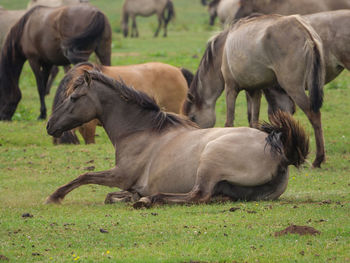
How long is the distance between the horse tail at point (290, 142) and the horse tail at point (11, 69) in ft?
30.8

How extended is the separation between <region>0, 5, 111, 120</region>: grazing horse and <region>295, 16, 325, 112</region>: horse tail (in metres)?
6.50

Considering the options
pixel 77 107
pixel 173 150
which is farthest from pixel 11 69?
pixel 173 150

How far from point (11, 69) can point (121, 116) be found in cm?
804

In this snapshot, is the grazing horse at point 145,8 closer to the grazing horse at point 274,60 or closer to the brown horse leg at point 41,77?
the brown horse leg at point 41,77

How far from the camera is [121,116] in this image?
7.95m

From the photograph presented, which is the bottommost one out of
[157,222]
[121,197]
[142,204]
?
[121,197]

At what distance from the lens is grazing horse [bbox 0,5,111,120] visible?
1458 cm

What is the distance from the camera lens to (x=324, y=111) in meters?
15.2

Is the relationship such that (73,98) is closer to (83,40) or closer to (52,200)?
(52,200)

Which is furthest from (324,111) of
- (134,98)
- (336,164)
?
(134,98)

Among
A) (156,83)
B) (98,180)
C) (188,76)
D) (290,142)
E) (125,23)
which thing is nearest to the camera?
(290,142)

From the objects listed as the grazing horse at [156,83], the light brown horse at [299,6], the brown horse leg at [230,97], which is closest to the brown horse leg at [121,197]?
the brown horse leg at [230,97]

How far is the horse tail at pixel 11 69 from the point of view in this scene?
15.0m

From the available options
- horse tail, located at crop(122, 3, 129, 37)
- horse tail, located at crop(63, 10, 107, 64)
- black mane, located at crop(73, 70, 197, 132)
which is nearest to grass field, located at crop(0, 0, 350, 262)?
black mane, located at crop(73, 70, 197, 132)
